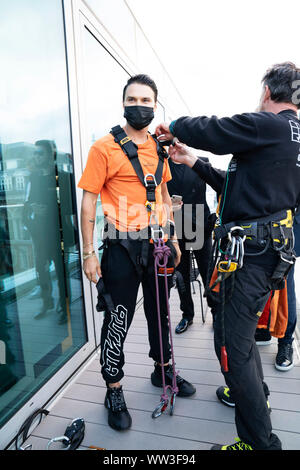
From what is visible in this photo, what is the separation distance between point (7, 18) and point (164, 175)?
1072mm

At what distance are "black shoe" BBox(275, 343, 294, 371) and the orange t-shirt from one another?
1.32 metres

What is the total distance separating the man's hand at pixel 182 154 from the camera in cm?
152

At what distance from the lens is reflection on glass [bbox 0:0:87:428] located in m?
1.44

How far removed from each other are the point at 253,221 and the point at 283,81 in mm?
570

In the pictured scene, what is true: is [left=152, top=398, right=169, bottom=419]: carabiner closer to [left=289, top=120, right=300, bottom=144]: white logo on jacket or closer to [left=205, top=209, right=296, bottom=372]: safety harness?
[left=205, top=209, right=296, bottom=372]: safety harness

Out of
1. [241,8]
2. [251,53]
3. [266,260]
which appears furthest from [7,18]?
[251,53]

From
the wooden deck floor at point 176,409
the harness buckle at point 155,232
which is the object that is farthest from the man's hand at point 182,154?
the wooden deck floor at point 176,409

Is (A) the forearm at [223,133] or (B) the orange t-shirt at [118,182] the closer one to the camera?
(A) the forearm at [223,133]

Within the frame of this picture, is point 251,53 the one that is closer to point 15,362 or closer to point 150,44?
point 150,44

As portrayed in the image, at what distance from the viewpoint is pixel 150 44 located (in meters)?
3.96

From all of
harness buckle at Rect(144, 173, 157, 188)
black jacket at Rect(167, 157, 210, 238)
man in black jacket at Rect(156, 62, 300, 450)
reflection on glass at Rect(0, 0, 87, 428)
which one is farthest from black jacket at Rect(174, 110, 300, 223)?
black jacket at Rect(167, 157, 210, 238)

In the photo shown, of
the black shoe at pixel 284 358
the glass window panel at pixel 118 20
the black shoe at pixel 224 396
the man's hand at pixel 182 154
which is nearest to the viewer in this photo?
the man's hand at pixel 182 154

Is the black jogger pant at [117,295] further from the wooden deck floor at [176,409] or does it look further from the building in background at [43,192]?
the building in background at [43,192]

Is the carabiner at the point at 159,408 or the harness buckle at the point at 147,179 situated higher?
the harness buckle at the point at 147,179
